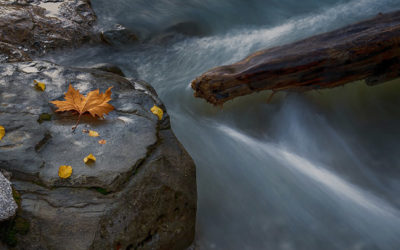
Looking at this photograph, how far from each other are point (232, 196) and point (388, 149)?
1.97 m

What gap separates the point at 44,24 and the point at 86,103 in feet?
11.0

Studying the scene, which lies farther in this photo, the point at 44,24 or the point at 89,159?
the point at 44,24

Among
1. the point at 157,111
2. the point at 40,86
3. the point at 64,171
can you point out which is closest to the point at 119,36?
the point at 40,86

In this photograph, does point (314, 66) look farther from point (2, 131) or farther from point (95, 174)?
point (2, 131)

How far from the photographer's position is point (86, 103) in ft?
9.14

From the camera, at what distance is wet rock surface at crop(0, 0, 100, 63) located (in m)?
5.01

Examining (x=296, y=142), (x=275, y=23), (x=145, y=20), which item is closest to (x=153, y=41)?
(x=145, y=20)

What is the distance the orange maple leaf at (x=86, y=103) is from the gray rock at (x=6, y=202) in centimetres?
85

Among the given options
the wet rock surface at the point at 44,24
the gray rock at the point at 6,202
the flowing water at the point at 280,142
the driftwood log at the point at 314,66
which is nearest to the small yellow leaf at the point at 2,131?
the gray rock at the point at 6,202

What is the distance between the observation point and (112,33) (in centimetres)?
593

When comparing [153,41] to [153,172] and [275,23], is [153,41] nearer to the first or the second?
[275,23]

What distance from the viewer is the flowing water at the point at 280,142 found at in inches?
119

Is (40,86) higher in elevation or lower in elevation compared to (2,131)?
higher

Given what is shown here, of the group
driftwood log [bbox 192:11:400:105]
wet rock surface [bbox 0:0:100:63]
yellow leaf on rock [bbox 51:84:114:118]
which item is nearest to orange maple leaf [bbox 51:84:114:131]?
yellow leaf on rock [bbox 51:84:114:118]
